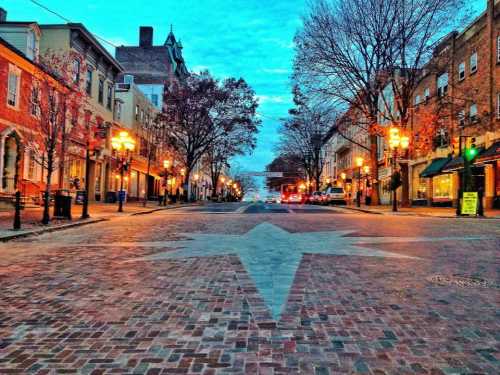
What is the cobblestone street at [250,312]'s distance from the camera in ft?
10.7

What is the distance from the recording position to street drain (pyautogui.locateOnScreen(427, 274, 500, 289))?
5.70 m

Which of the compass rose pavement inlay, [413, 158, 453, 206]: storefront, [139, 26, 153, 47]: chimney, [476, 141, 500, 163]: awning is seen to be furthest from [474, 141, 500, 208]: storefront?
[139, 26, 153, 47]: chimney

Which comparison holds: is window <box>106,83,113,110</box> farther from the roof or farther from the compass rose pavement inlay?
the compass rose pavement inlay

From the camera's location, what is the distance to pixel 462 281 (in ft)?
19.5

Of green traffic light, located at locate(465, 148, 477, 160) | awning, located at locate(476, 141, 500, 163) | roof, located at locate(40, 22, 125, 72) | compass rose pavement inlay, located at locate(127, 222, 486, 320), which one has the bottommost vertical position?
compass rose pavement inlay, located at locate(127, 222, 486, 320)

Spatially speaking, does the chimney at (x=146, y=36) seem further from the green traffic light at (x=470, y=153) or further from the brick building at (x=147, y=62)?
the green traffic light at (x=470, y=153)

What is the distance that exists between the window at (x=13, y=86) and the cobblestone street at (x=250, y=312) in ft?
55.9

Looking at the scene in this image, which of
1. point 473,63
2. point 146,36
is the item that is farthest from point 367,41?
point 146,36

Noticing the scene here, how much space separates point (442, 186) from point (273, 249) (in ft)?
99.2

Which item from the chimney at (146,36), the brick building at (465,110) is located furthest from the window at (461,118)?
the chimney at (146,36)

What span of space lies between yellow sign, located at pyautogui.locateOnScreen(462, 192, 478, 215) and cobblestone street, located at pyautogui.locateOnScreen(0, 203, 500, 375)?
13.6 meters

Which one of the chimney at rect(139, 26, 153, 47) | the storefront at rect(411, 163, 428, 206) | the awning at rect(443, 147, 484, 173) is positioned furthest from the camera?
the chimney at rect(139, 26, 153, 47)

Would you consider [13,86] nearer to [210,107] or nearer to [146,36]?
[210,107]

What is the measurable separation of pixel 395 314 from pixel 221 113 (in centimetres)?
4113
